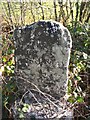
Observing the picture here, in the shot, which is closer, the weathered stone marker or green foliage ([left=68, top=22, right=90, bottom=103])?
the weathered stone marker

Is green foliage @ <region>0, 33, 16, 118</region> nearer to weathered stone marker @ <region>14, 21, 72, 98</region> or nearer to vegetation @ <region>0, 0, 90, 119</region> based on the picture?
vegetation @ <region>0, 0, 90, 119</region>

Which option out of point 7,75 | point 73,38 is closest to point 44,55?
point 7,75

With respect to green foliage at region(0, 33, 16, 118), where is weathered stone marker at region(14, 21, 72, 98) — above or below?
above

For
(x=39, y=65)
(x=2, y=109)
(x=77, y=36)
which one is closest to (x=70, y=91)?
(x=39, y=65)

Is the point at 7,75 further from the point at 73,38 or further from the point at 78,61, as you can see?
the point at 73,38

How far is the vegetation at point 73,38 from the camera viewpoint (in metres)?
2.57

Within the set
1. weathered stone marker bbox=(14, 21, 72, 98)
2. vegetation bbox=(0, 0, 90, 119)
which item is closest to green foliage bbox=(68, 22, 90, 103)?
vegetation bbox=(0, 0, 90, 119)

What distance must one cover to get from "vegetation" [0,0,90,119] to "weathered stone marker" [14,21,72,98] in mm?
189

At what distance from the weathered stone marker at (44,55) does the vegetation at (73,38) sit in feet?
0.62

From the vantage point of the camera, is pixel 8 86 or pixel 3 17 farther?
pixel 3 17

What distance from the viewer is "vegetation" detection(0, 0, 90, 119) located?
257cm

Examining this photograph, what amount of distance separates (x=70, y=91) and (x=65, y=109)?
218 mm

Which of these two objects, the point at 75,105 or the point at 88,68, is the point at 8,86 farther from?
the point at 88,68

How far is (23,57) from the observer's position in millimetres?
2371
